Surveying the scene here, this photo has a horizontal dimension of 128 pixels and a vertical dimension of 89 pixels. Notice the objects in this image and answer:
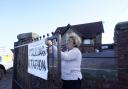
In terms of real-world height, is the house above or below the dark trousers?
above

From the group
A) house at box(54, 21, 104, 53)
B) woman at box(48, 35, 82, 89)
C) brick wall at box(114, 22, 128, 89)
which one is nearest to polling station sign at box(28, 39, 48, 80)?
woman at box(48, 35, 82, 89)

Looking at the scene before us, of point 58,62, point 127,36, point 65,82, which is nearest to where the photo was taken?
point 58,62

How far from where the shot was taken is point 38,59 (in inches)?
202

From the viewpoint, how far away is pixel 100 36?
39.3 metres

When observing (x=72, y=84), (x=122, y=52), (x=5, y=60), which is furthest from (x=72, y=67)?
(x=5, y=60)

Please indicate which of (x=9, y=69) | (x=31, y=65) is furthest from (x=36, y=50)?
(x=9, y=69)

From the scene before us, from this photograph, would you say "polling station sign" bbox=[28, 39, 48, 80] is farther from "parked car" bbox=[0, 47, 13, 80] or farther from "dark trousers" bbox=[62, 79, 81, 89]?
"parked car" bbox=[0, 47, 13, 80]

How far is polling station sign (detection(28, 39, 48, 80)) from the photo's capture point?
4.65 metres

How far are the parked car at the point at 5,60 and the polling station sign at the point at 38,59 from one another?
32.7 ft

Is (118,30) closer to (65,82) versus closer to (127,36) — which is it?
(127,36)

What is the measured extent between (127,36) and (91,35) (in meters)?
33.8

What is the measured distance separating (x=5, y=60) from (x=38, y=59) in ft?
36.7

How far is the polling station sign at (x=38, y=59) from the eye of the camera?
15.3 ft

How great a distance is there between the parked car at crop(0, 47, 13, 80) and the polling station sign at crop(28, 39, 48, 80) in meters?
9.98
